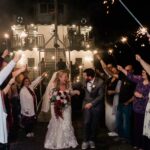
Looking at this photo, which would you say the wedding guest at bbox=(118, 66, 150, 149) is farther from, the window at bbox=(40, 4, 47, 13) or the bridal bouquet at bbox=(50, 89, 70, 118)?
the window at bbox=(40, 4, 47, 13)

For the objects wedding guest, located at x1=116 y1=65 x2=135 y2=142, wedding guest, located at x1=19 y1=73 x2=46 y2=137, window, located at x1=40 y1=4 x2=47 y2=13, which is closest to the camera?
wedding guest, located at x1=116 y1=65 x2=135 y2=142

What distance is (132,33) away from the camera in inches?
1222

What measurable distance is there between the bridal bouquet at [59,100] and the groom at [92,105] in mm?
531

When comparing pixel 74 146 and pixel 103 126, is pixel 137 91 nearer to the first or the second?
pixel 74 146

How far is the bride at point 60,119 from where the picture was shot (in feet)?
35.3

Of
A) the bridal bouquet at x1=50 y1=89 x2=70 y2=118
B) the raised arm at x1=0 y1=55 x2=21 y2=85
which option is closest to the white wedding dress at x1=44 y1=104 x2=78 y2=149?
the bridal bouquet at x1=50 y1=89 x2=70 y2=118

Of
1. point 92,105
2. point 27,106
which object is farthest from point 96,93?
point 27,106

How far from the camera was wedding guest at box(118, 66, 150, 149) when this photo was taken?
9.93 metres

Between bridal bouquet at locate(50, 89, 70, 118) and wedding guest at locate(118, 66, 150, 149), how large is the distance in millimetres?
1726

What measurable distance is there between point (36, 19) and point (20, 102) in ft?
97.4

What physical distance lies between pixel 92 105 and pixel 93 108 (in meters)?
0.18

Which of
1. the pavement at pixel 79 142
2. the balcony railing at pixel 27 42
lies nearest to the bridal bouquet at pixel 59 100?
the pavement at pixel 79 142

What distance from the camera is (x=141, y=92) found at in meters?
9.96

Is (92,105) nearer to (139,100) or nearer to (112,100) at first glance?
(139,100)
